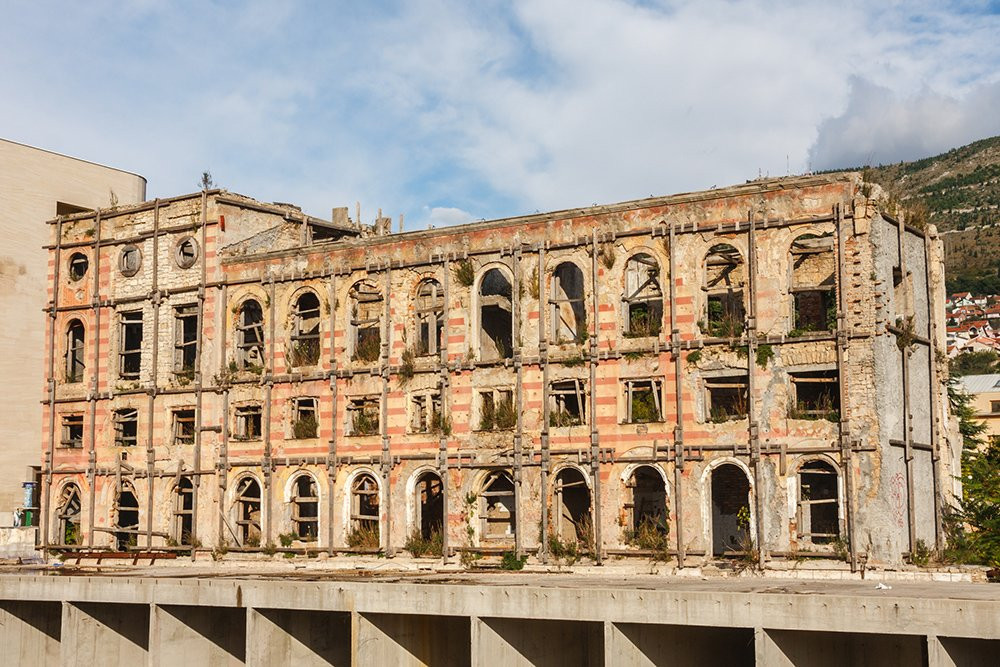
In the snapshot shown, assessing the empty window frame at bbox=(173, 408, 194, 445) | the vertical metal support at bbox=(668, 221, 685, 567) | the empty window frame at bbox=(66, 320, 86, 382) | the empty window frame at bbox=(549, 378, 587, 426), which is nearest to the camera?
the vertical metal support at bbox=(668, 221, 685, 567)

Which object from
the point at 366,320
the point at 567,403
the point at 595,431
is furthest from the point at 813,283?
the point at 366,320

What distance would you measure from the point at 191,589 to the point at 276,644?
227 cm

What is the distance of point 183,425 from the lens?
126ft

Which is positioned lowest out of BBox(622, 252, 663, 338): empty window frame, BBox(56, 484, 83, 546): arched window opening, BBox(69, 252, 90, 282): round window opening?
BBox(56, 484, 83, 546): arched window opening

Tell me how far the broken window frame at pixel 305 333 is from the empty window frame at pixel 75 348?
900 cm

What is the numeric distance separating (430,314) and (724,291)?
8.93 metres

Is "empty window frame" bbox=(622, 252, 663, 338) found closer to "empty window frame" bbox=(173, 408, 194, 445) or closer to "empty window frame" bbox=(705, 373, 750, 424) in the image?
"empty window frame" bbox=(705, 373, 750, 424)

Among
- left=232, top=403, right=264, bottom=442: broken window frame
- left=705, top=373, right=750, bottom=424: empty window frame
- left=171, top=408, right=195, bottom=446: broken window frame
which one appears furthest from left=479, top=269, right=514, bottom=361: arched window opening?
left=171, top=408, right=195, bottom=446: broken window frame

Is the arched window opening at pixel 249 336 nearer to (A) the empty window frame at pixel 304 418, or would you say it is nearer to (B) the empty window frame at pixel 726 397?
(A) the empty window frame at pixel 304 418

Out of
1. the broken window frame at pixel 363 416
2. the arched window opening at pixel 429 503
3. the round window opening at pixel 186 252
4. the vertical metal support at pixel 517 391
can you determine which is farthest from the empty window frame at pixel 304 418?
the vertical metal support at pixel 517 391

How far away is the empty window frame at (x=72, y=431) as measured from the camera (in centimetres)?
3991

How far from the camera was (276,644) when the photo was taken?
81.5ft

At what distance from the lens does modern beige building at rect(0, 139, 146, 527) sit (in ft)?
145

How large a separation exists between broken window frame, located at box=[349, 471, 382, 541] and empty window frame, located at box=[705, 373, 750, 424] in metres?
10.2
